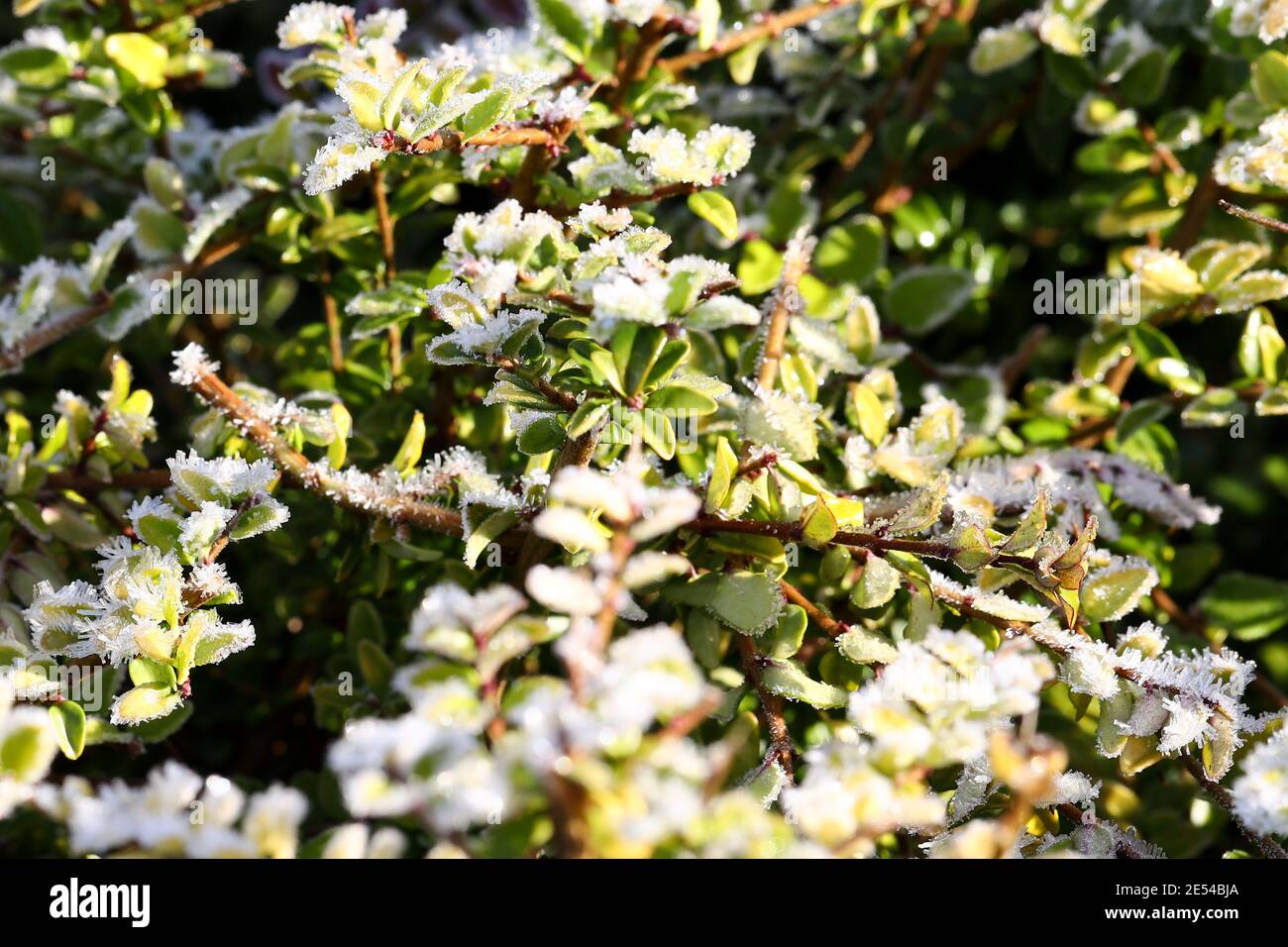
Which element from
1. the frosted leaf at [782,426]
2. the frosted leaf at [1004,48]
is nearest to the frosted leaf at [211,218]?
the frosted leaf at [782,426]

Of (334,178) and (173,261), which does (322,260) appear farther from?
(334,178)

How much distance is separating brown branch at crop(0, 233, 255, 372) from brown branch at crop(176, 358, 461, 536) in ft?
0.88

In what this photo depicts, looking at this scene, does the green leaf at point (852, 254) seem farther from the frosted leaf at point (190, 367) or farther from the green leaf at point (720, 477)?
the frosted leaf at point (190, 367)

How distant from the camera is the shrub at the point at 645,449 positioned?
627 millimetres

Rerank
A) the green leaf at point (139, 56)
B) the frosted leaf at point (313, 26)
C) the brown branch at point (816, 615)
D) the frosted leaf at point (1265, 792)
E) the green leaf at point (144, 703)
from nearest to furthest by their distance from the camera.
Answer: the frosted leaf at point (1265, 792) → the green leaf at point (144, 703) → the brown branch at point (816, 615) → the frosted leaf at point (313, 26) → the green leaf at point (139, 56)

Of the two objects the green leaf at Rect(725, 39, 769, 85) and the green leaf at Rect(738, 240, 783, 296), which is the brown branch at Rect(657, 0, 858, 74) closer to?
the green leaf at Rect(725, 39, 769, 85)

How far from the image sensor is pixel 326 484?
35.6 inches

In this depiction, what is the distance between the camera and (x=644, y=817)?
51 centimetres

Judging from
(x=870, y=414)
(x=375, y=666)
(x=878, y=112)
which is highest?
(x=878, y=112)

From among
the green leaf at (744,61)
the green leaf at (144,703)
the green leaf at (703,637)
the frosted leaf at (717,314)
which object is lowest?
the green leaf at (144,703)

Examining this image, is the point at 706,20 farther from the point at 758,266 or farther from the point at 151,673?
the point at 151,673

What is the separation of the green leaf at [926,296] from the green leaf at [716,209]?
0.35 meters

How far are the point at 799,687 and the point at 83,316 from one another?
0.76 metres

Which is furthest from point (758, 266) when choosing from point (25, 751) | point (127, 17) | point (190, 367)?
point (25, 751)
